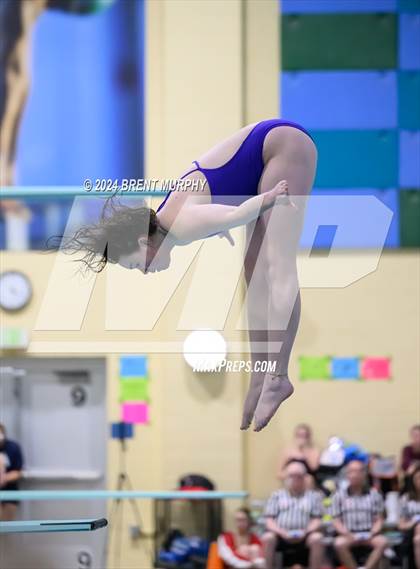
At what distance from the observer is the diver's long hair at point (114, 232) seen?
17.9 feet

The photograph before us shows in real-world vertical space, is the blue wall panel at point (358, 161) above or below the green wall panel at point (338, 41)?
below

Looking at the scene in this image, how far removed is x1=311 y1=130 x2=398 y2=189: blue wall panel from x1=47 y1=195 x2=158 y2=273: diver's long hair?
7.55 ft

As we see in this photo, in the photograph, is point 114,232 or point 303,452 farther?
point 303,452

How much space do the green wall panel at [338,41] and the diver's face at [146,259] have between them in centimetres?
310

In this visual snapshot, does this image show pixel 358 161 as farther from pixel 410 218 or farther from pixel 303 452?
pixel 303 452

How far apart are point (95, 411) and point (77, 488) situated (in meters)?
0.69

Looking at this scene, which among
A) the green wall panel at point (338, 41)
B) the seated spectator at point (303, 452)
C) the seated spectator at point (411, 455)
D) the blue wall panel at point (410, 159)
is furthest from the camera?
the seated spectator at point (303, 452)

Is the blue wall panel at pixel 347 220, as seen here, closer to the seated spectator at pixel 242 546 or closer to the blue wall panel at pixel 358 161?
the blue wall panel at pixel 358 161

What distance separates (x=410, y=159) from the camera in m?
7.48

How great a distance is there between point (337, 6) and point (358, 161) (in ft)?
4.03

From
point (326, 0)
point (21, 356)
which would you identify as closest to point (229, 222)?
point (326, 0)

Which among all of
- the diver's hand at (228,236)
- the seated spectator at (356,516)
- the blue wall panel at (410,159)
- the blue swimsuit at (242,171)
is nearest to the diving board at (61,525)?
the diver's hand at (228,236)

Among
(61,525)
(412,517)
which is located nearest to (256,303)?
(61,525)

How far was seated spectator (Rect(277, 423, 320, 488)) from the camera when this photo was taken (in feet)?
30.0
